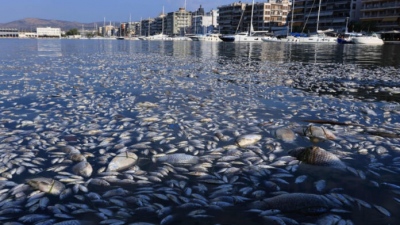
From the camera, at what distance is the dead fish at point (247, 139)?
6.49 m

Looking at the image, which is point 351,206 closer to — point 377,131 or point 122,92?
point 377,131

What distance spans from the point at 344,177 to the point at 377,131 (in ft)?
9.21

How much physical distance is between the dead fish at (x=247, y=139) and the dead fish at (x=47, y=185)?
3147 millimetres

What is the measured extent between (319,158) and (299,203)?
1.58 m

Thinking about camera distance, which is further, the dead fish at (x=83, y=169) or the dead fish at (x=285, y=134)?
the dead fish at (x=285, y=134)

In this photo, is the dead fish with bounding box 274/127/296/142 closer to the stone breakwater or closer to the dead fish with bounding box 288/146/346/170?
the stone breakwater

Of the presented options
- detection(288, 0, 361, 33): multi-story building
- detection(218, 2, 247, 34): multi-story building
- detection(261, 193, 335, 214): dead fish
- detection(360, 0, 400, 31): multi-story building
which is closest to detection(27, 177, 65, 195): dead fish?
detection(261, 193, 335, 214): dead fish

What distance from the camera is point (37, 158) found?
18.6 ft

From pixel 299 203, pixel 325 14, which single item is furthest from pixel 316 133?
A: pixel 325 14

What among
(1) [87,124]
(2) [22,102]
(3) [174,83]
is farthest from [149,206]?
(3) [174,83]

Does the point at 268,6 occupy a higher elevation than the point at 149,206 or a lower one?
higher

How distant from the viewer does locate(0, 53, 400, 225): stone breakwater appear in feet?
13.5

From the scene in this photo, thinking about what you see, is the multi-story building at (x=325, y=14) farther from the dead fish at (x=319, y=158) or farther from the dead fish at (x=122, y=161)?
the dead fish at (x=122, y=161)

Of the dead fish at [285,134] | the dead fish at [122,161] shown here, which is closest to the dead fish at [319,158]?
the dead fish at [285,134]
